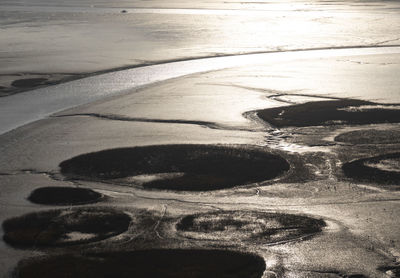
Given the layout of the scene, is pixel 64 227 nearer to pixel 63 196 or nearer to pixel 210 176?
pixel 63 196

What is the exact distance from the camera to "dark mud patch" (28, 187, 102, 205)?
5969 mm

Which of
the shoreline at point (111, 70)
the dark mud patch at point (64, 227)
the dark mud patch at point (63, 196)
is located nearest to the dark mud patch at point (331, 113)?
the dark mud patch at point (63, 196)

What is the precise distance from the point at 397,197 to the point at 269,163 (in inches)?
53.8

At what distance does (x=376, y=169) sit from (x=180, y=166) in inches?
66.5

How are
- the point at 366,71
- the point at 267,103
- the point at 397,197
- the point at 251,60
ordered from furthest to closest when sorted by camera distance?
the point at 251,60
the point at 366,71
the point at 267,103
the point at 397,197

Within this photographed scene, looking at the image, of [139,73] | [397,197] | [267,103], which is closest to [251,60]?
[139,73]

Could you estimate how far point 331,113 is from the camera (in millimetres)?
9180

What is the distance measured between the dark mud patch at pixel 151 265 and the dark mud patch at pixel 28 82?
23.5 feet

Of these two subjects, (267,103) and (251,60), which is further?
(251,60)

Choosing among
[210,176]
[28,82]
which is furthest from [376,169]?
[28,82]

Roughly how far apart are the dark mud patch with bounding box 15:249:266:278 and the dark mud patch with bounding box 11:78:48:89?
7.15 meters

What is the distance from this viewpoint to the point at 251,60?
47.4ft

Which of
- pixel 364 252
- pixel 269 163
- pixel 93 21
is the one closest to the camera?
pixel 364 252

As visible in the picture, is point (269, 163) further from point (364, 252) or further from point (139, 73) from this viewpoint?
point (139, 73)
